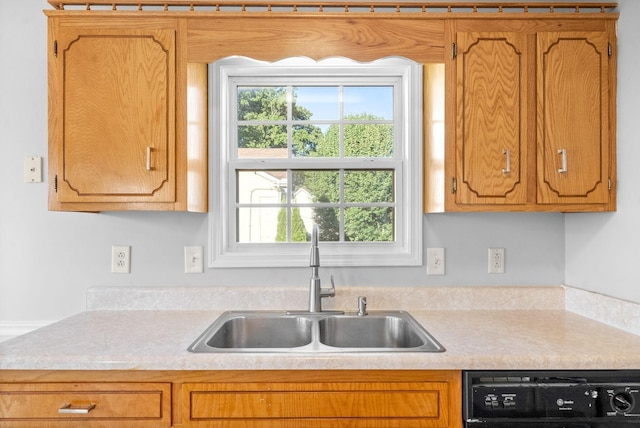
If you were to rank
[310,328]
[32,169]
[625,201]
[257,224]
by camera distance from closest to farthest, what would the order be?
1. [625,201]
2. [310,328]
3. [32,169]
4. [257,224]

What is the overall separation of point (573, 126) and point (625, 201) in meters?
0.35

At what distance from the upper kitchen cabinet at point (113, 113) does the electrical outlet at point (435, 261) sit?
1.18 metres

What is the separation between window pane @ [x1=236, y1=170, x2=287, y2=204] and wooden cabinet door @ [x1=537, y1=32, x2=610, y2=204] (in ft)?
3.75

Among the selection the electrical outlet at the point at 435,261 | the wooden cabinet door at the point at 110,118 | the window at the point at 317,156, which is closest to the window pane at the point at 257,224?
the window at the point at 317,156

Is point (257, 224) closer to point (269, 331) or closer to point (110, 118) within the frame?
point (269, 331)

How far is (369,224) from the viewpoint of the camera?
211 cm

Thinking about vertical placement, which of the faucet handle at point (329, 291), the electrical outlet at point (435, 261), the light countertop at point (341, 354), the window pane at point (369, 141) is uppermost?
the window pane at point (369, 141)

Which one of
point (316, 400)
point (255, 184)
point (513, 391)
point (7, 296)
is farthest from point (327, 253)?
point (7, 296)

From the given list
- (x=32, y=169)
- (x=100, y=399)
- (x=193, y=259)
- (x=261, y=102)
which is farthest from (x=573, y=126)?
(x=32, y=169)

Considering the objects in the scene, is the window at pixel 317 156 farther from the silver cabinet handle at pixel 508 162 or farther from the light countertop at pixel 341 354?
the light countertop at pixel 341 354

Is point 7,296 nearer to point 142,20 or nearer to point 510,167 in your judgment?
point 142,20

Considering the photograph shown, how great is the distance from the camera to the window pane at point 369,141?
2109 mm

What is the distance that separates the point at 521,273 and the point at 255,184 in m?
1.35

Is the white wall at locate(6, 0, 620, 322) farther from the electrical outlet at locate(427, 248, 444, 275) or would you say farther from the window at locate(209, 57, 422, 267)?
the window at locate(209, 57, 422, 267)
